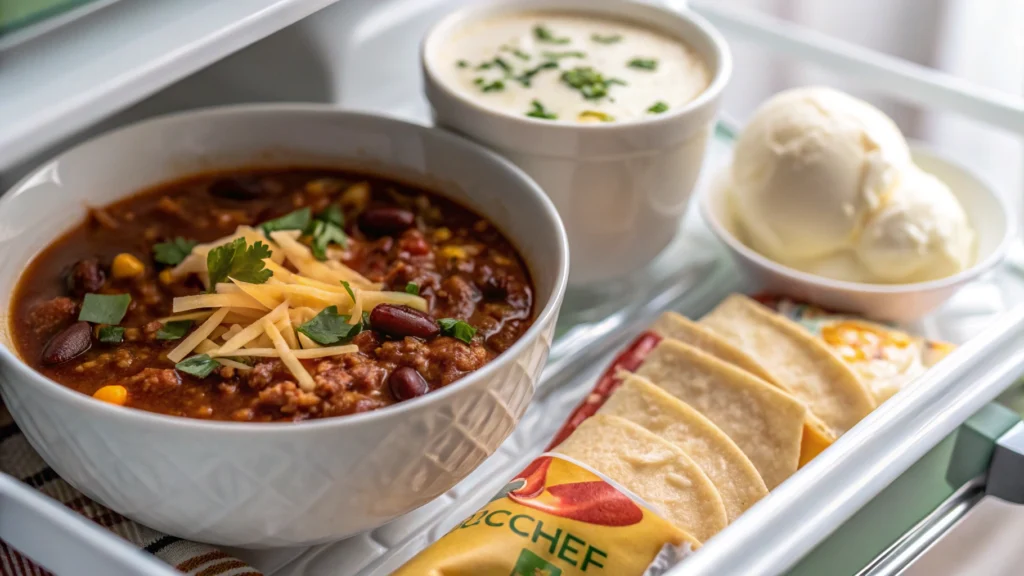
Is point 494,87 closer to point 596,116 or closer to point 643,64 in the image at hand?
point 596,116

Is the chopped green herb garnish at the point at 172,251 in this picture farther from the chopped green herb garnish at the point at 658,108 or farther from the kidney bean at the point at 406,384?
the chopped green herb garnish at the point at 658,108

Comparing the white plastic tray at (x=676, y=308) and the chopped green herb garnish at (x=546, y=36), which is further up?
the chopped green herb garnish at (x=546, y=36)

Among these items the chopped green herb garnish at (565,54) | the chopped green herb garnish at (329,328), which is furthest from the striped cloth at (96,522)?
the chopped green herb garnish at (565,54)

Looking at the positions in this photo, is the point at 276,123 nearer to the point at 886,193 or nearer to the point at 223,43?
the point at 223,43

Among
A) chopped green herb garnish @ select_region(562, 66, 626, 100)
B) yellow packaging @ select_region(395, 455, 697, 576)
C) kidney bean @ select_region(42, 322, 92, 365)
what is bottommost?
yellow packaging @ select_region(395, 455, 697, 576)

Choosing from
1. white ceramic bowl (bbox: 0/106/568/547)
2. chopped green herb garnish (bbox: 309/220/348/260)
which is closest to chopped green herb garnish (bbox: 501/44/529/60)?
white ceramic bowl (bbox: 0/106/568/547)

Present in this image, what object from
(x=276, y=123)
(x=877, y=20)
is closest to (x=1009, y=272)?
(x=276, y=123)

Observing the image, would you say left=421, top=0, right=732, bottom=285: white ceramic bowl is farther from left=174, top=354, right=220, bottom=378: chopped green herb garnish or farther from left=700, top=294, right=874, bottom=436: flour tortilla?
left=174, top=354, right=220, bottom=378: chopped green herb garnish

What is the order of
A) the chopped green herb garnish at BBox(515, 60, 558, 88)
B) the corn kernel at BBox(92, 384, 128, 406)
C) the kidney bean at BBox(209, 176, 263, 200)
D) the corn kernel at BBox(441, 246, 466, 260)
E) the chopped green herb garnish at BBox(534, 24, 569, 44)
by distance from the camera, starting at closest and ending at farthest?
the corn kernel at BBox(92, 384, 128, 406) → the corn kernel at BBox(441, 246, 466, 260) → the kidney bean at BBox(209, 176, 263, 200) → the chopped green herb garnish at BBox(515, 60, 558, 88) → the chopped green herb garnish at BBox(534, 24, 569, 44)
